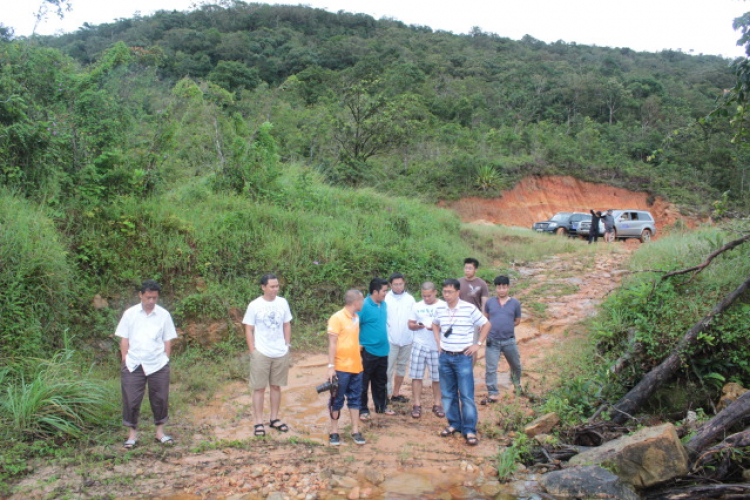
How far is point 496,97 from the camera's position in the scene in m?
40.3

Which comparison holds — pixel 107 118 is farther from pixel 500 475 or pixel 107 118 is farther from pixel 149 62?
pixel 500 475

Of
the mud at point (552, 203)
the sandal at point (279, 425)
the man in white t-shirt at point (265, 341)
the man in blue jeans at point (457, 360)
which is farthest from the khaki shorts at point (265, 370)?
the mud at point (552, 203)

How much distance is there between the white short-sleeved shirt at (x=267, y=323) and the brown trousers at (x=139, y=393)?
3.24 feet

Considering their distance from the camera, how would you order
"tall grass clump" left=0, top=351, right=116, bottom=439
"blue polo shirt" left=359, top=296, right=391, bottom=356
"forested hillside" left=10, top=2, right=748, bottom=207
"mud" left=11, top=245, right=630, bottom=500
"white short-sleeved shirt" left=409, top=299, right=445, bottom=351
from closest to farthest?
"mud" left=11, top=245, right=630, bottom=500 < "tall grass clump" left=0, top=351, right=116, bottom=439 < "blue polo shirt" left=359, top=296, right=391, bottom=356 < "white short-sleeved shirt" left=409, top=299, right=445, bottom=351 < "forested hillside" left=10, top=2, right=748, bottom=207

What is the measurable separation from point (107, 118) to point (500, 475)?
329 inches

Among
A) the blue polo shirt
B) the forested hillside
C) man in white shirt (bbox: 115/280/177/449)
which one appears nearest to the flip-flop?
man in white shirt (bbox: 115/280/177/449)

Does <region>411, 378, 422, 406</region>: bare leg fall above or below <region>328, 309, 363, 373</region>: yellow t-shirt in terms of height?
below

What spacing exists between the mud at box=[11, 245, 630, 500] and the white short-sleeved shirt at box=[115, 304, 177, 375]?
0.81m

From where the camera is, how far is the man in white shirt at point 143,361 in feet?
17.0

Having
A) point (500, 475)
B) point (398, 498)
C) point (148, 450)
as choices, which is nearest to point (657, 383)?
point (500, 475)

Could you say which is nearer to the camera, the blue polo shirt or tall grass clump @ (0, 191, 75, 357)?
the blue polo shirt

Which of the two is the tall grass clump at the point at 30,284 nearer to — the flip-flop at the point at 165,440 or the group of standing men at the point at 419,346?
the flip-flop at the point at 165,440

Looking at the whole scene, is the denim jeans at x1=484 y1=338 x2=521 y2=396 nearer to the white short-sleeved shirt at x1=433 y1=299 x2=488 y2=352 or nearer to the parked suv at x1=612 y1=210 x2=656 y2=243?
the white short-sleeved shirt at x1=433 y1=299 x2=488 y2=352

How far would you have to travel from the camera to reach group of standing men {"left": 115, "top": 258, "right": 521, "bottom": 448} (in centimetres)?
525
